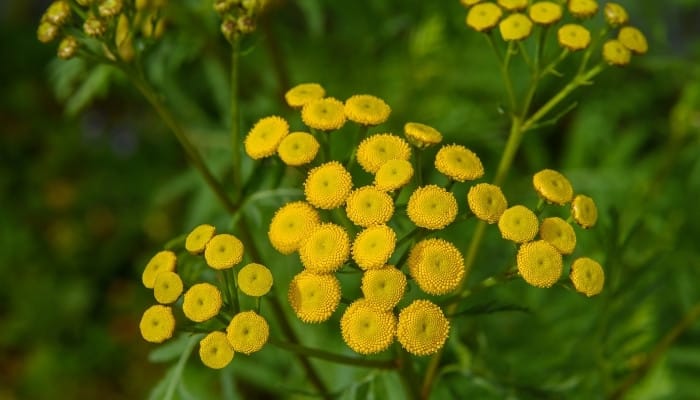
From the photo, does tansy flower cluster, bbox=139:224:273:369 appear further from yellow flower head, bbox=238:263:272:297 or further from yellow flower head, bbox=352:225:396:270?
yellow flower head, bbox=352:225:396:270

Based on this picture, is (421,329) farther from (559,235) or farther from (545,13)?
(545,13)

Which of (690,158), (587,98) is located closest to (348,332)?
(690,158)

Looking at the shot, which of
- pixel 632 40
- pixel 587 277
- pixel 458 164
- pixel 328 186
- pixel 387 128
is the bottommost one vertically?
pixel 387 128

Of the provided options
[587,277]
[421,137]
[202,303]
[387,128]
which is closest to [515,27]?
[421,137]

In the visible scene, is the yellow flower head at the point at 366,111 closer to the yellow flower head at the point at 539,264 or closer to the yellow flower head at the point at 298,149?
the yellow flower head at the point at 298,149

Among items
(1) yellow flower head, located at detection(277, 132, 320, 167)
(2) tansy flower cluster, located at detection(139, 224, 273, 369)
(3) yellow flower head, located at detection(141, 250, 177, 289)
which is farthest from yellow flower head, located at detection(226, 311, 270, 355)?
(1) yellow flower head, located at detection(277, 132, 320, 167)

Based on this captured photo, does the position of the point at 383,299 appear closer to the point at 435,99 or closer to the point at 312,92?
the point at 312,92

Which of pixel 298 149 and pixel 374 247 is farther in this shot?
pixel 298 149
